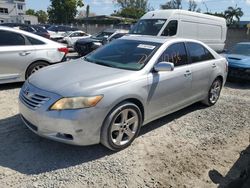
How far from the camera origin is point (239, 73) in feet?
27.3

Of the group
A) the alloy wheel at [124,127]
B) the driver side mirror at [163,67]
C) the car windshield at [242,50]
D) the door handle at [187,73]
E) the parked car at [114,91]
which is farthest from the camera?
the car windshield at [242,50]

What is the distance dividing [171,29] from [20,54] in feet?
20.8

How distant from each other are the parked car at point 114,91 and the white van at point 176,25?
5.63m

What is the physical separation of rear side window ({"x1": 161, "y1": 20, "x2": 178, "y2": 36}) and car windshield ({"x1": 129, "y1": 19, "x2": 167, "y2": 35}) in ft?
0.76

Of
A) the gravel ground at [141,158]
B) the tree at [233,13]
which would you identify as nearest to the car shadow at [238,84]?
the gravel ground at [141,158]

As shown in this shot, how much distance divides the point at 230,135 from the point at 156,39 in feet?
6.83

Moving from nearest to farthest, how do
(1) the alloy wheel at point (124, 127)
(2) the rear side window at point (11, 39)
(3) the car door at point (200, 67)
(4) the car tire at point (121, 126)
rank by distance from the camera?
1. (4) the car tire at point (121, 126)
2. (1) the alloy wheel at point (124, 127)
3. (3) the car door at point (200, 67)
4. (2) the rear side window at point (11, 39)

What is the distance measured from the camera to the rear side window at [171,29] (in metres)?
10.5

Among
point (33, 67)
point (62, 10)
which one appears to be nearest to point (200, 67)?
point (33, 67)

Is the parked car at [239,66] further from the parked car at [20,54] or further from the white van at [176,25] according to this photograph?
the parked car at [20,54]

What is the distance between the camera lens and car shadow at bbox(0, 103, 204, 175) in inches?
131

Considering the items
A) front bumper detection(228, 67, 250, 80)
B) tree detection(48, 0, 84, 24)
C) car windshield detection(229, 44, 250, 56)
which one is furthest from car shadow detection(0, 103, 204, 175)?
tree detection(48, 0, 84, 24)

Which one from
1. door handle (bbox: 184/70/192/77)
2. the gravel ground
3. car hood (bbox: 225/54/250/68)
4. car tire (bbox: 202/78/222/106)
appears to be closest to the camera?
the gravel ground

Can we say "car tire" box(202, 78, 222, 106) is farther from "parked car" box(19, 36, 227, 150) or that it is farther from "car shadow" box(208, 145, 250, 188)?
"car shadow" box(208, 145, 250, 188)
